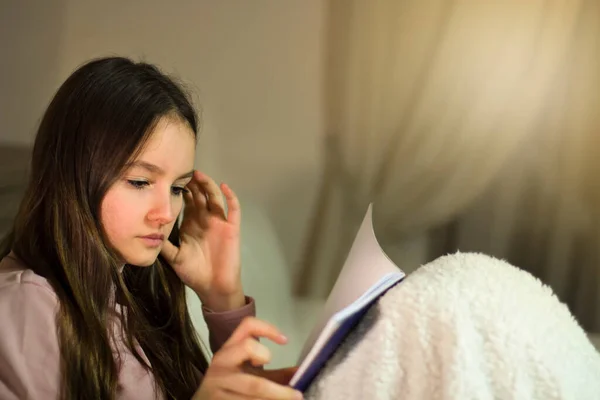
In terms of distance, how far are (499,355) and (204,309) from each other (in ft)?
1.68

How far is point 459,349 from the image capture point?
1.60 feet

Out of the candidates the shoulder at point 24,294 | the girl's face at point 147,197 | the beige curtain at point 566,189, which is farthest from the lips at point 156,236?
the beige curtain at point 566,189

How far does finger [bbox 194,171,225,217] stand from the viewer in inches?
34.7

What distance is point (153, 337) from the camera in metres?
0.80

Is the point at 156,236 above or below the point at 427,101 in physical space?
below

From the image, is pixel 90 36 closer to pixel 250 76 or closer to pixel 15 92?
pixel 15 92

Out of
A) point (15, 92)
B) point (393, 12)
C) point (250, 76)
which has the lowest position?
point (15, 92)

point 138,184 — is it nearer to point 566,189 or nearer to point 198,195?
point 198,195

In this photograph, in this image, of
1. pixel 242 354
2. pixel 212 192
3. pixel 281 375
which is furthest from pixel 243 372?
pixel 212 192

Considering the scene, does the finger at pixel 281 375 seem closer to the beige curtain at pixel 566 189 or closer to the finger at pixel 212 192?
the finger at pixel 212 192

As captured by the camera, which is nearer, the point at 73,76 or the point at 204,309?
the point at 73,76

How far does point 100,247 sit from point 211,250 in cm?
24

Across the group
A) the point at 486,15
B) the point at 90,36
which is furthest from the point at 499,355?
the point at 90,36

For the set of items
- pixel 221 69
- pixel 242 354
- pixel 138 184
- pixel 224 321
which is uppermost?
pixel 221 69
